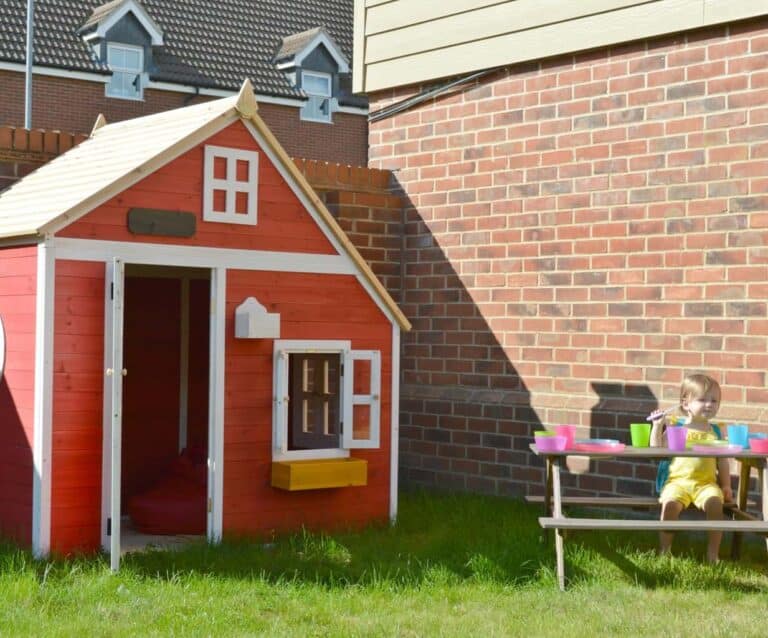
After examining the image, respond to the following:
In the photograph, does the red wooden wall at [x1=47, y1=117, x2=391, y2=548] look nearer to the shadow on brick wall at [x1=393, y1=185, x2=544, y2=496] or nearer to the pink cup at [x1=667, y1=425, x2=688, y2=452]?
the shadow on brick wall at [x1=393, y1=185, x2=544, y2=496]

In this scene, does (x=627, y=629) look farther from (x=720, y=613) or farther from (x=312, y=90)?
(x=312, y=90)

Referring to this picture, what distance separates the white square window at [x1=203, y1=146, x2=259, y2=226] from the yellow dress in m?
2.83

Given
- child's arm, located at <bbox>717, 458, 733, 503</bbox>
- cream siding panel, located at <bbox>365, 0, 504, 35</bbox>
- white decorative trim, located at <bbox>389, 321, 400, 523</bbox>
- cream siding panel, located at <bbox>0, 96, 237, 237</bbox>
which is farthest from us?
cream siding panel, located at <bbox>365, 0, 504, 35</bbox>

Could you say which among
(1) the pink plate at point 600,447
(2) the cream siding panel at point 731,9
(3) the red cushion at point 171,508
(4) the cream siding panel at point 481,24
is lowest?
(3) the red cushion at point 171,508

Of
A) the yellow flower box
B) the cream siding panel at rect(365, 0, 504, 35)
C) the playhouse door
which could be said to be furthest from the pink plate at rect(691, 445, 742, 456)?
the cream siding panel at rect(365, 0, 504, 35)

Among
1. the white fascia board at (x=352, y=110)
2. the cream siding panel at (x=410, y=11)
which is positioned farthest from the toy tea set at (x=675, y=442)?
the white fascia board at (x=352, y=110)

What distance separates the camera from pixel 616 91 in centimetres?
905

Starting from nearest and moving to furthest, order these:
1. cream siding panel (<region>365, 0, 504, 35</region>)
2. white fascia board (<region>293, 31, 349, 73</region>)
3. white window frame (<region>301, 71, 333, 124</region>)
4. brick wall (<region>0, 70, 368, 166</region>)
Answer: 1. cream siding panel (<region>365, 0, 504, 35</region>)
2. brick wall (<region>0, 70, 368, 166</region>)
3. white fascia board (<region>293, 31, 349, 73</region>)
4. white window frame (<region>301, 71, 333, 124</region>)

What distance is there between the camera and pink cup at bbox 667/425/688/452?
24.1ft

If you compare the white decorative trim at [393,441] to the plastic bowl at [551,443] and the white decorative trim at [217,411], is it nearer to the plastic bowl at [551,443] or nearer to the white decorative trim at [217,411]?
the white decorative trim at [217,411]

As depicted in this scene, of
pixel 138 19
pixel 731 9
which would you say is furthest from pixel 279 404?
pixel 138 19

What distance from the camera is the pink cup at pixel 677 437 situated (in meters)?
7.33

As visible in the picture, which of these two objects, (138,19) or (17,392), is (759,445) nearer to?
(17,392)

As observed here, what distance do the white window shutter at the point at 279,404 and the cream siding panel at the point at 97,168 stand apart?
4.57 ft
